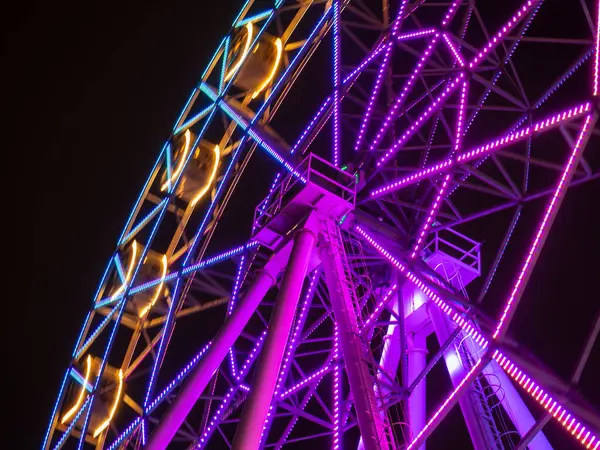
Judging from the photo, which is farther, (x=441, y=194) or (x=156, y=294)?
(x=156, y=294)

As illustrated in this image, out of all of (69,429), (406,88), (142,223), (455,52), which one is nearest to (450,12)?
(455,52)

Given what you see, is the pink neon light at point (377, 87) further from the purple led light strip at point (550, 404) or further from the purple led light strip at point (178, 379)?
the purple led light strip at point (550, 404)

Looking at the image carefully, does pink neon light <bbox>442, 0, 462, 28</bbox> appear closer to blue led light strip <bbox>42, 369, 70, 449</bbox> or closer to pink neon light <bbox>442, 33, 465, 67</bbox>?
pink neon light <bbox>442, 33, 465, 67</bbox>

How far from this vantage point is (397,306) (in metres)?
10.4

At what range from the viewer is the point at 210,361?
9.26 meters

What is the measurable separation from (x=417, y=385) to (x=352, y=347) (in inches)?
87.1

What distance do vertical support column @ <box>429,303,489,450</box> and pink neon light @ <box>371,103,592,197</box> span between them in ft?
6.58

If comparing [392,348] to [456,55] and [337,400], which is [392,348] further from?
[456,55]

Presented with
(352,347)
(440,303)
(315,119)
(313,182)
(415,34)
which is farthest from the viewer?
(315,119)

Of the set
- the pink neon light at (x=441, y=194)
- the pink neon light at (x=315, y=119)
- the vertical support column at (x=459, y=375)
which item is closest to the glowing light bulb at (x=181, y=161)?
the pink neon light at (x=315, y=119)

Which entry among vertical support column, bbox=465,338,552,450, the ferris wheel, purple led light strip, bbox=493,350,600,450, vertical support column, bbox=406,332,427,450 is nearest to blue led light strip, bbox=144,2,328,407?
the ferris wheel

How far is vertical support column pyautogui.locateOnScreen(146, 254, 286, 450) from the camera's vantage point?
30.1 ft

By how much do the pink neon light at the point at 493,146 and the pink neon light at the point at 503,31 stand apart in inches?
51.1

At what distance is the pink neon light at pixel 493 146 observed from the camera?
20.9 feet
